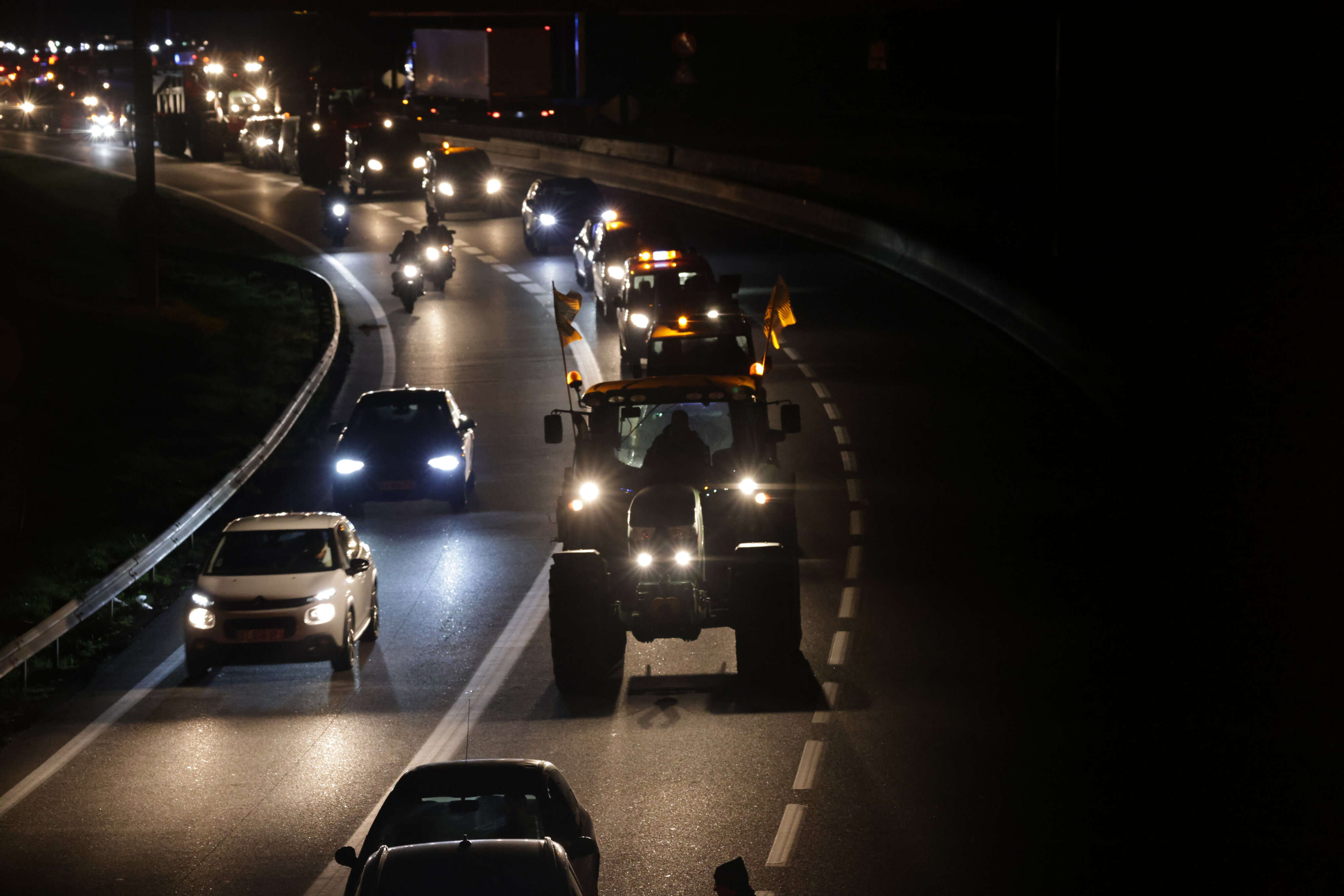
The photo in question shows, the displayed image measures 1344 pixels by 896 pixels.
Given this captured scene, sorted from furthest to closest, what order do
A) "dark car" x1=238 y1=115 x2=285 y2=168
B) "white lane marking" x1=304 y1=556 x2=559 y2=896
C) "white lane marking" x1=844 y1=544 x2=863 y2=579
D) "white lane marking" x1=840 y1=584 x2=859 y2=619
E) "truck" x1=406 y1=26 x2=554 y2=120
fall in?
1. "truck" x1=406 y1=26 x2=554 y2=120
2. "dark car" x1=238 y1=115 x2=285 y2=168
3. "white lane marking" x1=844 y1=544 x2=863 y2=579
4. "white lane marking" x1=840 y1=584 x2=859 y2=619
5. "white lane marking" x1=304 y1=556 x2=559 y2=896

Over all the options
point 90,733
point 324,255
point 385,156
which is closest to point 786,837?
point 90,733

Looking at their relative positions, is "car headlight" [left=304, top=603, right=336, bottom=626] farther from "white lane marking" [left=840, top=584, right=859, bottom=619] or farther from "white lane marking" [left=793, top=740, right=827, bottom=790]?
"white lane marking" [left=840, top=584, right=859, bottom=619]

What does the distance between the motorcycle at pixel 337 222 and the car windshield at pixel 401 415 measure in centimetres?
2509

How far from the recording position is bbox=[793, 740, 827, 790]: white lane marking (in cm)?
1309

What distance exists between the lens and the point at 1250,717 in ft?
48.8

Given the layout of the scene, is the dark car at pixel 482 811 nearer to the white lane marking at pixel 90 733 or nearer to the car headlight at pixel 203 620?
the white lane marking at pixel 90 733

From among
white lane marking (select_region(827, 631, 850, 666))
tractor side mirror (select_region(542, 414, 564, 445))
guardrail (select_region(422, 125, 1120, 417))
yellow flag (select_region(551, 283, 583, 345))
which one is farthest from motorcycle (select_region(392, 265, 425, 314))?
white lane marking (select_region(827, 631, 850, 666))

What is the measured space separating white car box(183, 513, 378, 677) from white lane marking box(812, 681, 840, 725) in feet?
15.5

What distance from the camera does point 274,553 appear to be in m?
17.2

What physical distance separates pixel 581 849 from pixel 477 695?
681 centimetres

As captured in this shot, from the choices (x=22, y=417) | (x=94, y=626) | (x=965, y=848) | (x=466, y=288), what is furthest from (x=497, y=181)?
(x=965, y=848)

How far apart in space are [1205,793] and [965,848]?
2435 millimetres

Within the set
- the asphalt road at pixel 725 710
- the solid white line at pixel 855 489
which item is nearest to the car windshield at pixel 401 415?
the asphalt road at pixel 725 710

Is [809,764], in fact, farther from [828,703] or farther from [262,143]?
[262,143]
